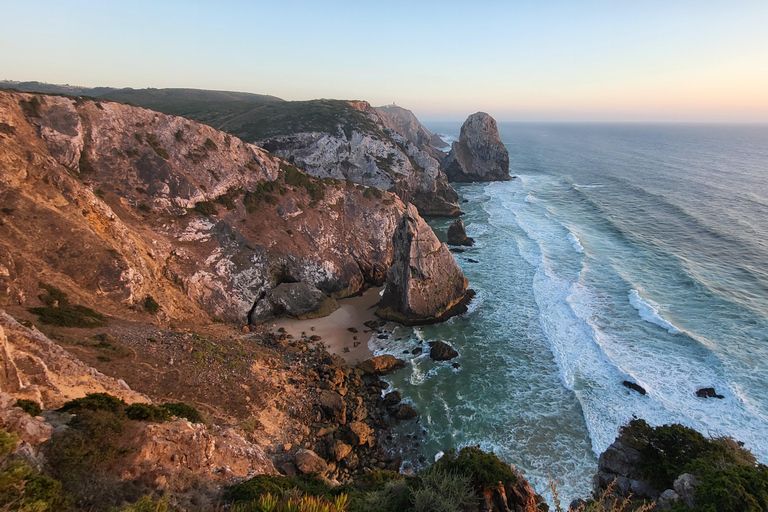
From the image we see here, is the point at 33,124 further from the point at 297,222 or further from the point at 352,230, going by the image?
the point at 352,230

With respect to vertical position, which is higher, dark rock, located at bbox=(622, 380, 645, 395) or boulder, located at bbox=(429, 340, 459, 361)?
dark rock, located at bbox=(622, 380, 645, 395)

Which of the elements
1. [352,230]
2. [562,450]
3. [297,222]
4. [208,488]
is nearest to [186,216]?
[297,222]

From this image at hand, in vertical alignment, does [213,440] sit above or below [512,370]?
above

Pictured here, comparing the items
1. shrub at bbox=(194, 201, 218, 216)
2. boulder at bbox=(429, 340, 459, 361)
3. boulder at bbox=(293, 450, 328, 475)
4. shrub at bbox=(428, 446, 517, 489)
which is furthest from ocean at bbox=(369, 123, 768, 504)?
shrub at bbox=(194, 201, 218, 216)

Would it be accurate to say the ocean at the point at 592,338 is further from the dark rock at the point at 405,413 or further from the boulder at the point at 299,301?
the boulder at the point at 299,301

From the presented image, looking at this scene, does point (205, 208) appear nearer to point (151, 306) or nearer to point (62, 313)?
point (151, 306)

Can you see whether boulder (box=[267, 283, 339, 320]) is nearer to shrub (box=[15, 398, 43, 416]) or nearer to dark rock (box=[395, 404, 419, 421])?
dark rock (box=[395, 404, 419, 421])
